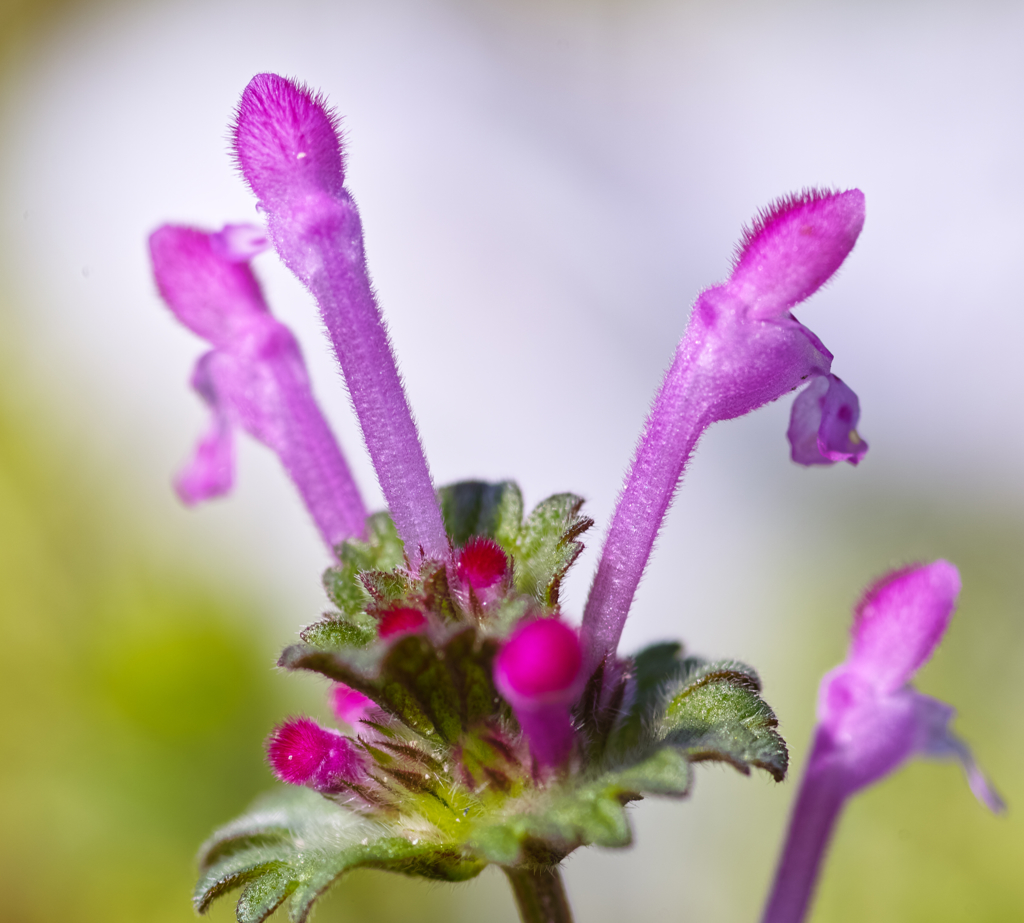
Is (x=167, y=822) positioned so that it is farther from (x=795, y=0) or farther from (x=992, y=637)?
(x=795, y=0)

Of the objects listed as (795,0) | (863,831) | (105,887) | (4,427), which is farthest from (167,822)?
(795,0)

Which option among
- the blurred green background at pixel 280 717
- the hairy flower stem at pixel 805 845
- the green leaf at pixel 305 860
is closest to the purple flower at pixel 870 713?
the hairy flower stem at pixel 805 845

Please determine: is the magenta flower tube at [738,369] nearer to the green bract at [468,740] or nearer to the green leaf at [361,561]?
the green bract at [468,740]

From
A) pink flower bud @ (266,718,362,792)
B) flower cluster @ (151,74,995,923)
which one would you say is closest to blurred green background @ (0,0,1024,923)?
→ flower cluster @ (151,74,995,923)

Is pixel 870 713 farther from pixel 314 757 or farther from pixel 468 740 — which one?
pixel 314 757

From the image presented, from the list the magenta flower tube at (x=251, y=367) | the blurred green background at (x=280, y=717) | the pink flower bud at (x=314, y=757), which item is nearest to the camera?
the pink flower bud at (x=314, y=757)
